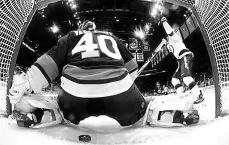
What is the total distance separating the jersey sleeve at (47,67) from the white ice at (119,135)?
208 mm

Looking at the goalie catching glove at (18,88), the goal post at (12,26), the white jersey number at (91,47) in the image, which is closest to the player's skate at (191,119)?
the white jersey number at (91,47)

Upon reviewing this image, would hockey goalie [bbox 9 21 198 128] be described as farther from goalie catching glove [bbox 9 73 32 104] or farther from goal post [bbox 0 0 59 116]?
goal post [bbox 0 0 59 116]

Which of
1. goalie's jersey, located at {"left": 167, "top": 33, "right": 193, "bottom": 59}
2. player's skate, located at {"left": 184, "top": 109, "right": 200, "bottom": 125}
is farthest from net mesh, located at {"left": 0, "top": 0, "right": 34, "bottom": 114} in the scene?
goalie's jersey, located at {"left": 167, "top": 33, "right": 193, "bottom": 59}

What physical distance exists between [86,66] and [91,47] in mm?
87

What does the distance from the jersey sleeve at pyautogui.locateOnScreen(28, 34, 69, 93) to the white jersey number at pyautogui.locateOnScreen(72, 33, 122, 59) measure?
77mm

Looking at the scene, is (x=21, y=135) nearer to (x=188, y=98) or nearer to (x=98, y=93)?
(x=98, y=93)

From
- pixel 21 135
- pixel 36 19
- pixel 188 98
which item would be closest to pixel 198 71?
pixel 36 19

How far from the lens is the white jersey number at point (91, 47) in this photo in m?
1.02

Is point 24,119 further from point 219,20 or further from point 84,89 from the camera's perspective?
point 219,20

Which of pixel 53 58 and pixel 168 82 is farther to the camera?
pixel 168 82

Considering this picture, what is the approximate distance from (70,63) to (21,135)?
0.36 metres

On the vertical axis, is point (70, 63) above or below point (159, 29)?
below

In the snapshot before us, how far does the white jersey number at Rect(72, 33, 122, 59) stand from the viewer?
3.34 feet

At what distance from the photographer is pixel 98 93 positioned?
Result: 979 millimetres
